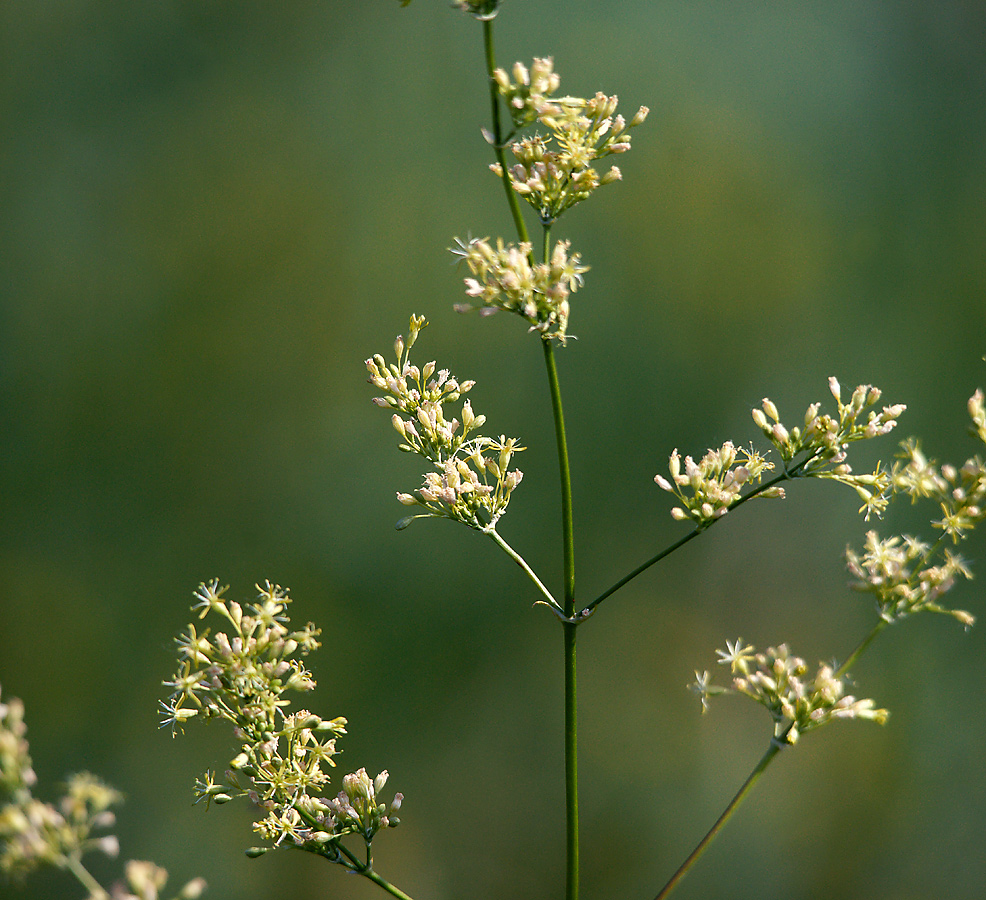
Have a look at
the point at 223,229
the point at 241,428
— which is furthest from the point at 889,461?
the point at 223,229

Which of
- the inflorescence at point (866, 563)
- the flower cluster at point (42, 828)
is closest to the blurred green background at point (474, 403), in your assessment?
the inflorescence at point (866, 563)

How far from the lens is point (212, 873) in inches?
141

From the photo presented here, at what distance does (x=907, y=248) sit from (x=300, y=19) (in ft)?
10.0

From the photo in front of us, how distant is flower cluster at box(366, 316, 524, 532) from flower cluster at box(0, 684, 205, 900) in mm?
447

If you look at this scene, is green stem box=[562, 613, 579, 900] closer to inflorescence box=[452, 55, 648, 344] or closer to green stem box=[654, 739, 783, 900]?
green stem box=[654, 739, 783, 900]

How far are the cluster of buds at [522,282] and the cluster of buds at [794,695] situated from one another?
0.44m

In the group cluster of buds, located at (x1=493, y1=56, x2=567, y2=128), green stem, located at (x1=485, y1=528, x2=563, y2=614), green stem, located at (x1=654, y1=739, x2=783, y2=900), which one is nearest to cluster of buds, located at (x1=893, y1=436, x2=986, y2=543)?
green stem, located at (x1=654, y1=739, x2=783, y2=900)

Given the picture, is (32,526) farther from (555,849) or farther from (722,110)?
(722,110)

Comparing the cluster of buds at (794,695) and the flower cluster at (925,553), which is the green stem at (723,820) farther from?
the flower cluster at (925,553)

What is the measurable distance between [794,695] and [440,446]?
20.6 inches

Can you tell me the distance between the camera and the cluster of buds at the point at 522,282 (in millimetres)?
937

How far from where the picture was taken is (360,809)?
1061 mm

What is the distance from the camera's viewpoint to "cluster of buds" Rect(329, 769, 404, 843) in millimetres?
1017

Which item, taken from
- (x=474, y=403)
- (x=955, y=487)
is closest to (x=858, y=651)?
(x=955, y=487)
